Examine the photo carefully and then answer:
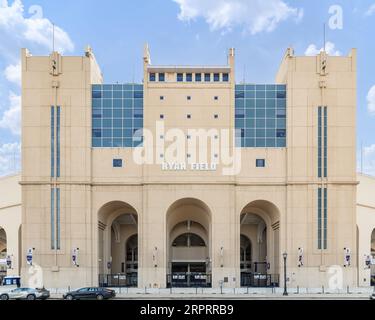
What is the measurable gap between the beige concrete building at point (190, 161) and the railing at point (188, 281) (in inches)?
17.6

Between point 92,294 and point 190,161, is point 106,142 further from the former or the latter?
point 92,294

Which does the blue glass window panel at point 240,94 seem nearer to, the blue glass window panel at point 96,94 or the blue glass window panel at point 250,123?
the blue glass window panel at point 250,123

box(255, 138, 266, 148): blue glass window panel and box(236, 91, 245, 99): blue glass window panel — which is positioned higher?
box(236, 91, 245, 99): blue glass window panel

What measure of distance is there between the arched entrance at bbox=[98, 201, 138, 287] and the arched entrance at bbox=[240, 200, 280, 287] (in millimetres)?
17961

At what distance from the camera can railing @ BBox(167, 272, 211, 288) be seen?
6631 cm

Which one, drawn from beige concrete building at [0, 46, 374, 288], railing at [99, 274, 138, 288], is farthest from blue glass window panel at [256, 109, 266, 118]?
railing at [99, 274, 138, 288]

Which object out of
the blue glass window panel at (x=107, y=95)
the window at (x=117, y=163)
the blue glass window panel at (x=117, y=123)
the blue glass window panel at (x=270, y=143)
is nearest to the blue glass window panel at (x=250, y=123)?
the blue glass window panel at (x=270, y=143)

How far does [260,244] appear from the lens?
80.7 m

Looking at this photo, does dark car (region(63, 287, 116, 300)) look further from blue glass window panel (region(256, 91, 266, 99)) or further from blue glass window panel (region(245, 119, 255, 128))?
blue glass window panel (region(256, 91, 266, 99))

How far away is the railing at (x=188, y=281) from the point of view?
66.3m

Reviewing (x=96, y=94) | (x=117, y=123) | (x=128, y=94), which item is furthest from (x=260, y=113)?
(x=96, y=94)
